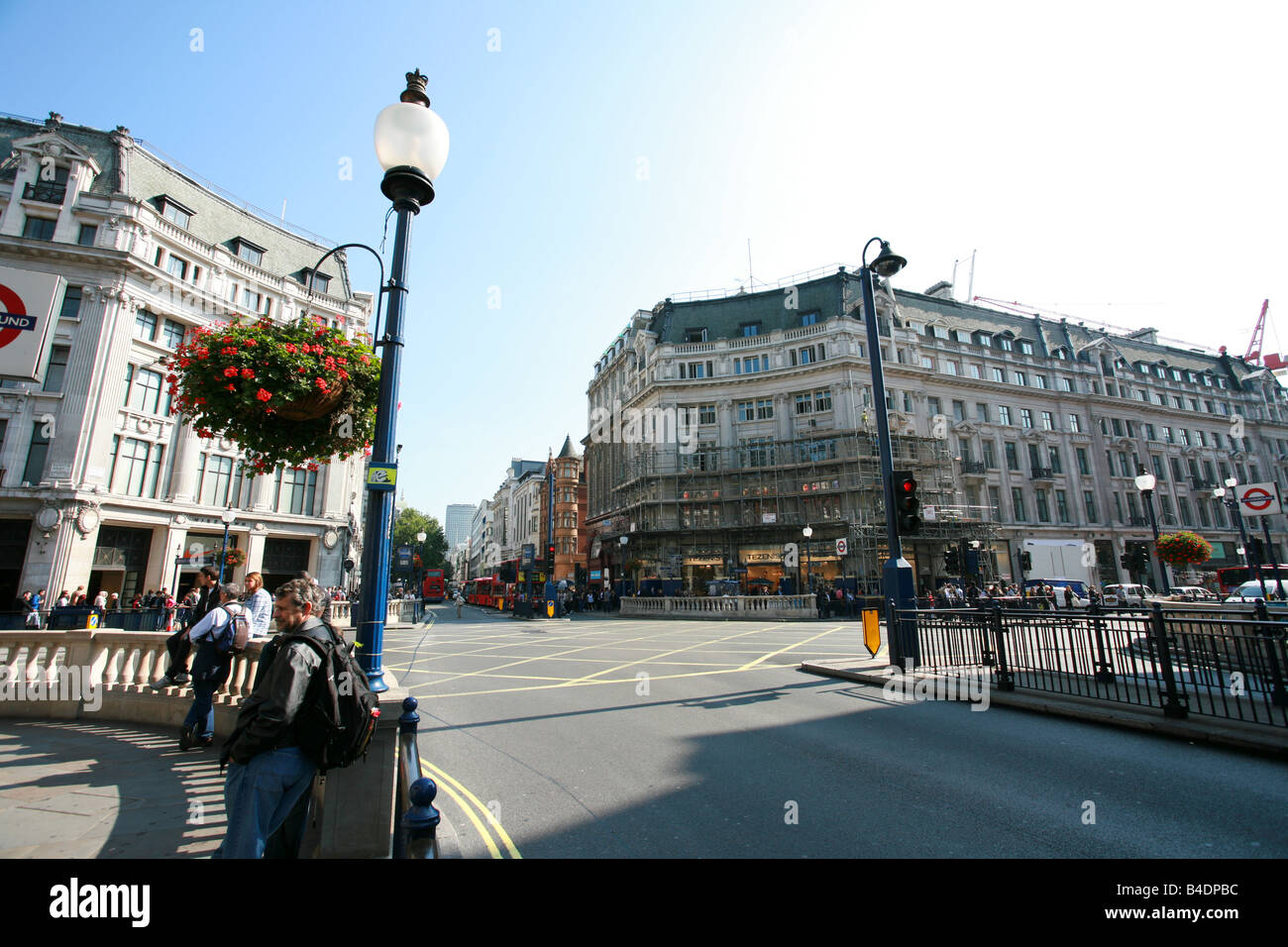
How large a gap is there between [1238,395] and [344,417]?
87013 mm

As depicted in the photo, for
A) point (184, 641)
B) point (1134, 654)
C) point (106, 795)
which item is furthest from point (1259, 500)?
point (184, 641)

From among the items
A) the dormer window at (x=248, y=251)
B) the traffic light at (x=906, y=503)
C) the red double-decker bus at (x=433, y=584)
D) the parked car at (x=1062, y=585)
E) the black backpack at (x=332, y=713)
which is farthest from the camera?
the red double-decker bus at (x=433, y=584)

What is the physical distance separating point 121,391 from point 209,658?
30.2m

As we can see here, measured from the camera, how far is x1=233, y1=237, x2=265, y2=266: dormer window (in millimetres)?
33250

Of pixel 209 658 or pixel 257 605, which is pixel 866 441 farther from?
pixel 209 658

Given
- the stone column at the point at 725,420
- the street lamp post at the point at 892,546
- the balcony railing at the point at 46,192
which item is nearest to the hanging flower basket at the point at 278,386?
the street lamp post at the point at 892,546

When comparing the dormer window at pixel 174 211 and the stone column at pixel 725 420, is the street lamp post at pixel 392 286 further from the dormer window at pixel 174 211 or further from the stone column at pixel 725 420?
the stone column at pixel 725 420

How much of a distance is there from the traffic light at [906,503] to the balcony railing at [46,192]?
1544 inches

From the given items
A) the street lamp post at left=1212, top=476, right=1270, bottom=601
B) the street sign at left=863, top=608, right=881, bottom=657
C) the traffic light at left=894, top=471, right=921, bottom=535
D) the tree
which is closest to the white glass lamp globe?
the traffic light at left=894, top=471, right=921, bottom=535

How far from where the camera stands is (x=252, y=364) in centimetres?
525

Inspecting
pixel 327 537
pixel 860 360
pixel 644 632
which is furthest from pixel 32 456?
pixel 860 360

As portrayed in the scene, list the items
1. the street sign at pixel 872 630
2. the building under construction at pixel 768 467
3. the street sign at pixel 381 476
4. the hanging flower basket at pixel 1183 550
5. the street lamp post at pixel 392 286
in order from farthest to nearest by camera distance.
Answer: the building under construction at pixel 768 467
the hanging flower basket at pixel 1183 550
the street sign at pixel 872 630
the street sign at pixel 381 476
the street lamp post at pixel 392 286

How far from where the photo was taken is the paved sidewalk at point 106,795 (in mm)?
3697

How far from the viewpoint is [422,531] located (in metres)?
86.4
